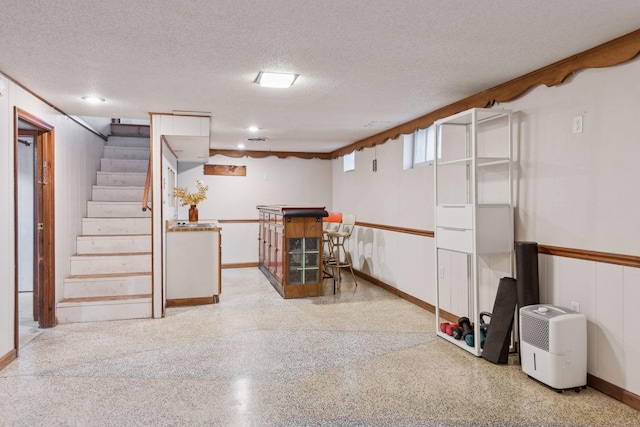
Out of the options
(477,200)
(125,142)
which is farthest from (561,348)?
(125,142)

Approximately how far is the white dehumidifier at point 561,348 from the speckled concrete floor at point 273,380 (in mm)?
99

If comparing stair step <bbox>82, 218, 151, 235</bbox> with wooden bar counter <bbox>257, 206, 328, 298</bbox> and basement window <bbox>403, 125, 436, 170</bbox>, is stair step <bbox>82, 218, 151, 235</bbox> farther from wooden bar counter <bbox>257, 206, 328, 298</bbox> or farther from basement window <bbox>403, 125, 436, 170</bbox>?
basement window <bbox>403, 125, 436, 170</bbox>

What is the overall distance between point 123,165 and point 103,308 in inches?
102

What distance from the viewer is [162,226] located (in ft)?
15.8

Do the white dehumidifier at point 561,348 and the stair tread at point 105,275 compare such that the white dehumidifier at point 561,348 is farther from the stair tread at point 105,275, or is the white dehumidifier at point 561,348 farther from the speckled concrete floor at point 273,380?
the stair tread at point 105,275

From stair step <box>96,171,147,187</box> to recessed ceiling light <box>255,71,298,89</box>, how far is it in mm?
3459

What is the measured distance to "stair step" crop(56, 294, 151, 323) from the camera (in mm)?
4496

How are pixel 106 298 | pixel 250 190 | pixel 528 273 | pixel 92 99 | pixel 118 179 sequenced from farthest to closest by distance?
pixel 250 190, pixel 118 179, pixel 106 298, pixel 92 99, pixel 528 273

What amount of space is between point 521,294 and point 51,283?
4295 mm

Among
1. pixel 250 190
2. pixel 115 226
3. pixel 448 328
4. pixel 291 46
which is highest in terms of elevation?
pixel 291 46

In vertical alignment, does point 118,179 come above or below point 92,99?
below

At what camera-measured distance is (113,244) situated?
5.25 m

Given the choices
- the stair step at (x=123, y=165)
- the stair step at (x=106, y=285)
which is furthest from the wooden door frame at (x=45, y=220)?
the stair step at (x=123, y=165)

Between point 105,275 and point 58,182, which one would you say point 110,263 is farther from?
point 58,182
